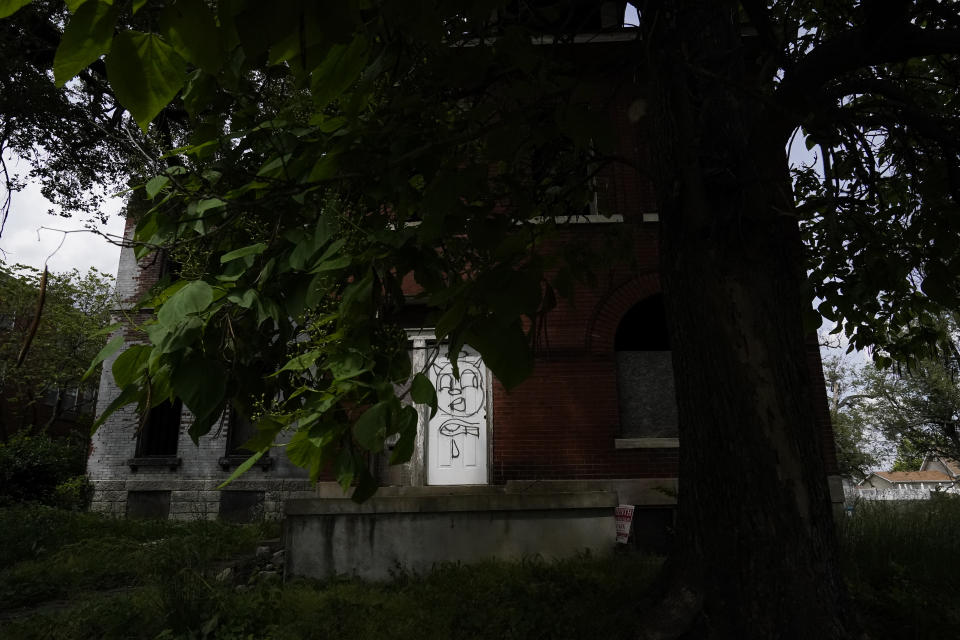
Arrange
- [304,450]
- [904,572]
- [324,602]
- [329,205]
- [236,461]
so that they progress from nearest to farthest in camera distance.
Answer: [304,450], [329,205], [904,572], [324,602], [236,461]

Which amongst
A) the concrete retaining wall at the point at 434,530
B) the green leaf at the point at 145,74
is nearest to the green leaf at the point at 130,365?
the green leaf at the point at 145,74

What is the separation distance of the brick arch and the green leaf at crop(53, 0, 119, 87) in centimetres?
814

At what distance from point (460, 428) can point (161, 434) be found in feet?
30.0

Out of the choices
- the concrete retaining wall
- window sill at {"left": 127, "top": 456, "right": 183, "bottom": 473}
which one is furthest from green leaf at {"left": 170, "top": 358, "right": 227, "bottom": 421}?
window sill at {"left": 127, "top": 456, "right": 183, "bottom": 473}

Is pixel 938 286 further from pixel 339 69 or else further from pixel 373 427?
pixel 339 69

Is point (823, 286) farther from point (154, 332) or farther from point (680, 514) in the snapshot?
point (154, 332)

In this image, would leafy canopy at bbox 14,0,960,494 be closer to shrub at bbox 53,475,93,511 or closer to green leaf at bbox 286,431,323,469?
green leaf at bbox 286,431,323,469

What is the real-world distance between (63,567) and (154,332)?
8.50m

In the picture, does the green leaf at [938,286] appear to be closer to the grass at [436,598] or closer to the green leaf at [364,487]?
the grass at [436,598]

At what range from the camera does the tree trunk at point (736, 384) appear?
333cm

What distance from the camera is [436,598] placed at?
588 centimetres

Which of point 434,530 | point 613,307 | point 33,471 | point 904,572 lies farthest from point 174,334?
point 33,471

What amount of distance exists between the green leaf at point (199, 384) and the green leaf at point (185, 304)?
0.52 feet

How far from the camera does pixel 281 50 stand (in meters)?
1.53
